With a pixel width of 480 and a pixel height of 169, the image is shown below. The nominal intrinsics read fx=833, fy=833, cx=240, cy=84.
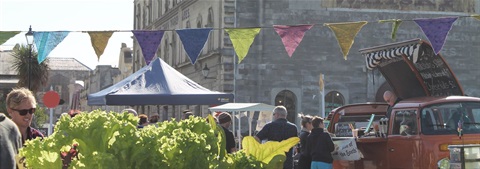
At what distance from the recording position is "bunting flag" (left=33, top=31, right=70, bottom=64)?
20031 mm

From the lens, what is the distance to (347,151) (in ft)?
40.8

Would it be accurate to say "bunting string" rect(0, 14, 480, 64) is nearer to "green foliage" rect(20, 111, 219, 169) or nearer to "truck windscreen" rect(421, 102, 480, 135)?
"truck windscreen" rect(421, 102, 480, 135)

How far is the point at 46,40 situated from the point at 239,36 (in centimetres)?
468

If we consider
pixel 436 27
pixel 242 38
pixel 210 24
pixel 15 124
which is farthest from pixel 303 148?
pixel 210 24

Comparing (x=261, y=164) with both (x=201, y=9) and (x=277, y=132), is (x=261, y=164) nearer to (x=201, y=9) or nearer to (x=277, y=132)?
(x=277, y=132)

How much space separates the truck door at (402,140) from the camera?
38.1 ft

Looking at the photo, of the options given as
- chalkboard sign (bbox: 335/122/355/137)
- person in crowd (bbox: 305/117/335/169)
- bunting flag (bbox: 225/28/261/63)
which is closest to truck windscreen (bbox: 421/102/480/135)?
person in crowd (bbox: 305/117/335/169)

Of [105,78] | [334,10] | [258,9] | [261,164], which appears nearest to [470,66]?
[334,10]

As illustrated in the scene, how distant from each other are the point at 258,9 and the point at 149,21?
21.3 meters

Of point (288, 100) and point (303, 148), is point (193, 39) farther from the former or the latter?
point (288, 100)

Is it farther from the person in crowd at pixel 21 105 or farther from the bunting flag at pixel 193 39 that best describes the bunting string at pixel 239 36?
the person in crowd at pixel 21 105

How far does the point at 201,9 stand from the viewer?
1508 inches

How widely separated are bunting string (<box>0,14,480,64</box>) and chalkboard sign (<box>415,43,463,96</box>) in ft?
15.4

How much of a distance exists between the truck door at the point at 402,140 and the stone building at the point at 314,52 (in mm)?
20381
